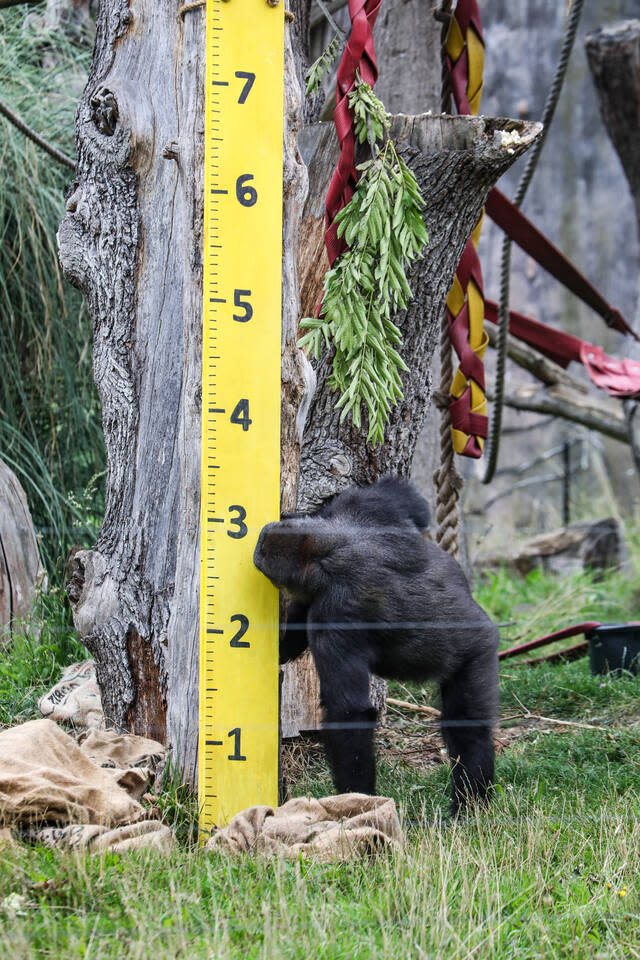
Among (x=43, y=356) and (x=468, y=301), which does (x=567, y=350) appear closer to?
(x=468, y=301)

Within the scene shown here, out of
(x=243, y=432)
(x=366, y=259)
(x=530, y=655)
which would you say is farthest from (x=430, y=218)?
(x=530, y=655)

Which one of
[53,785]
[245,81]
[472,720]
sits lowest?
[53,785]

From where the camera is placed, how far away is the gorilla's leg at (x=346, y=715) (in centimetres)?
265

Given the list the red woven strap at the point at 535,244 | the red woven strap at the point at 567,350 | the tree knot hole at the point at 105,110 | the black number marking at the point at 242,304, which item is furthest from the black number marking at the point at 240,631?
the red woven strap at the point at 567,350

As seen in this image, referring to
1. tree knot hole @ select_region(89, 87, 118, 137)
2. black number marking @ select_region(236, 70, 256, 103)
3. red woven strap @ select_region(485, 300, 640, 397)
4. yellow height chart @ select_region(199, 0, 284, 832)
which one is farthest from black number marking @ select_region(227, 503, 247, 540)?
red woven strap @ select_region(485, 300, 640, 397)

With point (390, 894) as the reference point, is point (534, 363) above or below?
above

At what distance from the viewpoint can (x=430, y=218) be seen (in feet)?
10.9

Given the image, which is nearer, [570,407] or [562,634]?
[562,634]

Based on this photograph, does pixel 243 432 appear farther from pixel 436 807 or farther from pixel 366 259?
pixel 436 807

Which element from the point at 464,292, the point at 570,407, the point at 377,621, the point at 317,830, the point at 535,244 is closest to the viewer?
the point at 317,830

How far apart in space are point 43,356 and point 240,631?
318cm

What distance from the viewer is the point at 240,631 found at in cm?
258

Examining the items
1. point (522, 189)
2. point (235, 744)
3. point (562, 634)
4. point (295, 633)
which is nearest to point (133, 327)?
point (295, 633)

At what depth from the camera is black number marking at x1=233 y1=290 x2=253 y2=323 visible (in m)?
2.59
